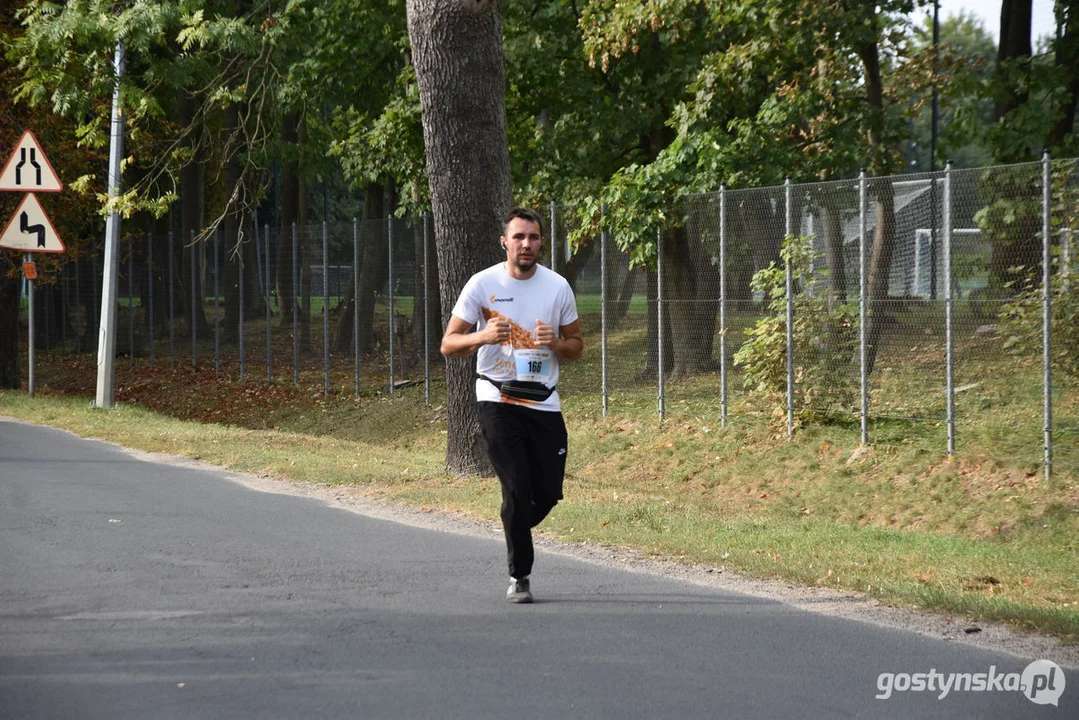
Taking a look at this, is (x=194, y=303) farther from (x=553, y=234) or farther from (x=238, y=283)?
(x=553, y=234)

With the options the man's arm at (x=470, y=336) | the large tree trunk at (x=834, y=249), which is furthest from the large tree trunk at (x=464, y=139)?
the man's arm at (x=470, y=336)

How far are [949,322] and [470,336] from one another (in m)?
6.95

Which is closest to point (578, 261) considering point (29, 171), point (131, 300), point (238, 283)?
point (29, 171)

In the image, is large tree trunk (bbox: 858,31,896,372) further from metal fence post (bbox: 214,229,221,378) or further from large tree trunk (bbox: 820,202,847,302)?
metal fence post (bbox: 214,229,221,378)

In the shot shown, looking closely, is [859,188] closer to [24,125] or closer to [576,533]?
[576,533]

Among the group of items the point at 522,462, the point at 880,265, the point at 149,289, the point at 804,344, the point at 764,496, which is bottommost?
the point at 764,496

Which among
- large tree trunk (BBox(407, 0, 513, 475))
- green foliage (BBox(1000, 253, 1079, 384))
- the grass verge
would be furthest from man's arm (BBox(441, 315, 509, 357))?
green foliage (BBox(1000, 253, 1079, 384))

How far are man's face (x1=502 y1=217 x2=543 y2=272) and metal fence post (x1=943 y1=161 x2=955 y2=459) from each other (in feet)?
22.0

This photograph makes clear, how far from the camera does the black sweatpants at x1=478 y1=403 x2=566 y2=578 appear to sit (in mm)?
7500

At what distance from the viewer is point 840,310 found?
47.6 ft

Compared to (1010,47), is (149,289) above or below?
below

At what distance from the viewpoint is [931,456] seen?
1320 centimetres

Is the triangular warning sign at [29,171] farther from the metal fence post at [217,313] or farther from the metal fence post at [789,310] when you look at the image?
the metal fence post at [789,310]

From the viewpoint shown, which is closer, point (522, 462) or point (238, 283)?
point (522, 462)
